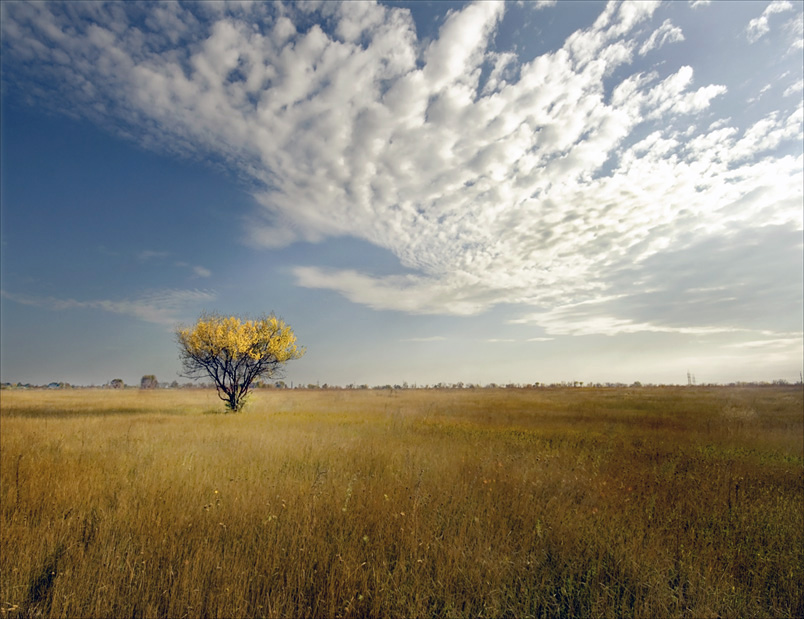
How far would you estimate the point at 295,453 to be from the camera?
30.6 ft

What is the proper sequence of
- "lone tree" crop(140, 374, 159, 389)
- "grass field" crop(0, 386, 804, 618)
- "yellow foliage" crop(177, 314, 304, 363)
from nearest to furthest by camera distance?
"grass field" crop(0, 386, 804, 618) → "yellow foliage" crop(177, 314, 304, 363) → "lone tree" crop(140, 374, 159, 389)

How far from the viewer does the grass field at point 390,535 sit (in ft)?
11.7

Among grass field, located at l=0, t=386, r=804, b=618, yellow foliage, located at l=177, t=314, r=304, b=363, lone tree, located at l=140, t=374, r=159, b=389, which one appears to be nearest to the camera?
grass field, located at l=0, t=386, r=804, b=618

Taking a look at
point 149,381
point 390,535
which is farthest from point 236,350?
point 149,381

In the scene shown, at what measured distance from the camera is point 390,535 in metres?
4.67

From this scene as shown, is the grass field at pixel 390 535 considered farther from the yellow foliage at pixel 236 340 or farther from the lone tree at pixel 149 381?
the lone tree at pixel 149 381

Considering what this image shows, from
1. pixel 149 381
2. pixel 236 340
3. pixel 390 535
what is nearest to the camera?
pixel 390 535

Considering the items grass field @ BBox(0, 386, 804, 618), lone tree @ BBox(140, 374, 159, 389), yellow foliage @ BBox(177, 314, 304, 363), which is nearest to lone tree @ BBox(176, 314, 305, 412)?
yellow foliage @ BBox(177, 314, 304, 363)

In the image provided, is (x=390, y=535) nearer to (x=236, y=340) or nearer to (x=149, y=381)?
(x=236, y=340)

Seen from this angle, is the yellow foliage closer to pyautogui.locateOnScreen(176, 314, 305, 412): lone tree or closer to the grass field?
pyautogui.locateOnScreen(176, 314, 305, 412): lone tree

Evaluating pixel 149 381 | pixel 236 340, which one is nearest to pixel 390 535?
pixel 236 340

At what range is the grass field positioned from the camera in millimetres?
3562

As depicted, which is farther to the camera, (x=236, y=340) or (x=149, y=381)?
(x=149, y=381)

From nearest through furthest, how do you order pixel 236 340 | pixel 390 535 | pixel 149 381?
1. pixel 390 535
2. pixel 236 340
3. pixel 149 381
